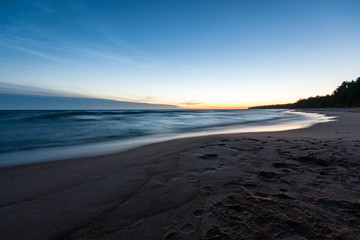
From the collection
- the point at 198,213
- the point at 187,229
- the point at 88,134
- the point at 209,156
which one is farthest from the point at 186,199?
the point at 88,134

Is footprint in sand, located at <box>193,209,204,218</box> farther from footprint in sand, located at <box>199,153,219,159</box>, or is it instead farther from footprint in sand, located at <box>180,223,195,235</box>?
footprint in sand, located at <box>199,153,219,159</box>

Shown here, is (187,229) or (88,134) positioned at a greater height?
(187,229)

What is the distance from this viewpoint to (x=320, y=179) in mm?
2596

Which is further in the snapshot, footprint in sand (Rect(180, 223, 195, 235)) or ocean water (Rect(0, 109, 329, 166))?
ocean water (Rect(0, 109, 329, 166))

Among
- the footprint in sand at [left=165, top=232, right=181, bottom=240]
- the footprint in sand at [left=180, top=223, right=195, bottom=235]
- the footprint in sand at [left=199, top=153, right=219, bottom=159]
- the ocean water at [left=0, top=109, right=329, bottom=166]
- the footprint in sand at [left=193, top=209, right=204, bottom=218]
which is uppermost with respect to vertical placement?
the footprint in sand at [left=199, top=153, right=219, bottom=159]

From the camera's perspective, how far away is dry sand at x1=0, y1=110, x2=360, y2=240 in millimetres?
1567

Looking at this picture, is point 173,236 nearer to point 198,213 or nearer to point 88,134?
point 198,213

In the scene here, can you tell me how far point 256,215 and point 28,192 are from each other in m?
3.14

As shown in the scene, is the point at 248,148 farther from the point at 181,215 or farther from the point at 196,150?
the point at 181,215

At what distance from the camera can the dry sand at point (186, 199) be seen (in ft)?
5.14

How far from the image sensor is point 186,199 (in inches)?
81.8

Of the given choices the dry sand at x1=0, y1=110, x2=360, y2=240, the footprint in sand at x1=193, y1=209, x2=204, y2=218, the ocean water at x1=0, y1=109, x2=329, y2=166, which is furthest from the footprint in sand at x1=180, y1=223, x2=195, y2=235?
the ocean water at x1=0, y1=109, x2=329, y2=166

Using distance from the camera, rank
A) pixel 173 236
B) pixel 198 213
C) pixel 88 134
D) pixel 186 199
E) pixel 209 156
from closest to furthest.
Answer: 1. pixel 173 236
2. pixel 198 213
3. pixel 186 199
4. pixel 209 156
5. pixel 88 134

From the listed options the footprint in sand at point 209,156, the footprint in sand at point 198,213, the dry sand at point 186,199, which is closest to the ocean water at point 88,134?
the dry sand at point 186,199
